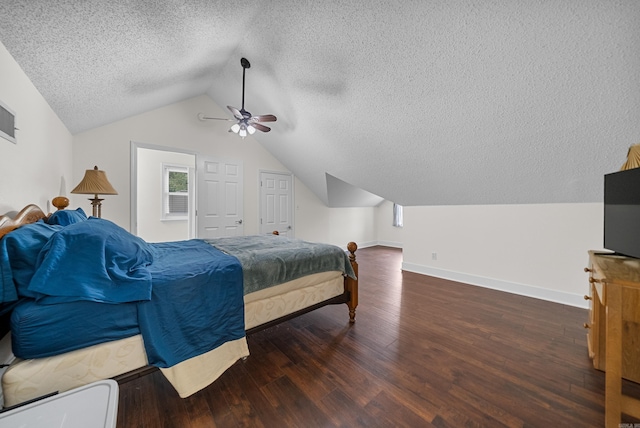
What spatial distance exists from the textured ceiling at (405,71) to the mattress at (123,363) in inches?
73.2

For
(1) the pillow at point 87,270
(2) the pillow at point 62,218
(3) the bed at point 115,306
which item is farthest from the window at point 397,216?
(2) the pillow at point 62,218

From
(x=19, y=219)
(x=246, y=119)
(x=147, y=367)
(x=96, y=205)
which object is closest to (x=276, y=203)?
(x=246, y=119)

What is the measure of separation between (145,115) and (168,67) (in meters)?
1.42

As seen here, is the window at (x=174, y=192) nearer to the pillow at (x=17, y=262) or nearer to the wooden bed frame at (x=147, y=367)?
the wooden bed frame at (x=147, y=367)

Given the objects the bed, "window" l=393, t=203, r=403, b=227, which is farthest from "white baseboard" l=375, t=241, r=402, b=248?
the bed

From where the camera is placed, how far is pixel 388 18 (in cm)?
194

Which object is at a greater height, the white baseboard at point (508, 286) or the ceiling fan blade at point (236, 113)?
the ceiling fan blade at point (236, 113)

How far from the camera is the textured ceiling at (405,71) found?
1.63 metres

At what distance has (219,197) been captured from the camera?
4.45 m

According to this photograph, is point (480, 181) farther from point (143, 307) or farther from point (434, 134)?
point (143, 307)

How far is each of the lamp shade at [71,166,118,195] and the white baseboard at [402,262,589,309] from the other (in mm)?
4668

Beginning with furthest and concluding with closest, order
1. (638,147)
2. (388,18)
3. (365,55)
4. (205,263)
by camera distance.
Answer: (365,55)
(388,18)
(205,263)
(638,147)

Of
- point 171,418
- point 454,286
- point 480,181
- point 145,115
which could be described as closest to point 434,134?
point 480,181

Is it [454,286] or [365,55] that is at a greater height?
[365,55]
